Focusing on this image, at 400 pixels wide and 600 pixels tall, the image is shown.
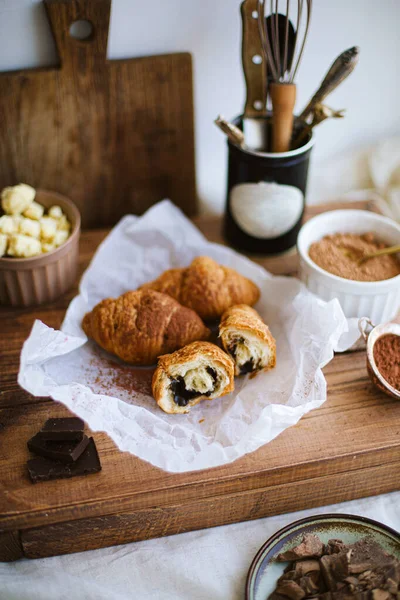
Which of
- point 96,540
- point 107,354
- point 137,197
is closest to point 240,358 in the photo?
point 107,354

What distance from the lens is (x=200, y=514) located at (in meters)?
0.94

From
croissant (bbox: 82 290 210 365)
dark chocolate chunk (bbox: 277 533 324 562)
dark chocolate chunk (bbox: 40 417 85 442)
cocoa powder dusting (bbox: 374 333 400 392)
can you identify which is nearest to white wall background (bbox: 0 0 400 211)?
croissant (bbox: 82 290 210 365)

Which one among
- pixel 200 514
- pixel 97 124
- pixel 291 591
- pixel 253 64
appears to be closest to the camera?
pixel 291 591

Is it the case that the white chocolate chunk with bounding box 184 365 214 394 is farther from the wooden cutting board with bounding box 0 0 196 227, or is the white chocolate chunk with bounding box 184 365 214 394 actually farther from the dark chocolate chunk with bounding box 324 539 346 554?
the wooden cutting board with bounding box 0 0 196 227

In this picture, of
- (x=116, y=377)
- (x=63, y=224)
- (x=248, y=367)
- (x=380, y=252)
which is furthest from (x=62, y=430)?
(x=380, y=252)

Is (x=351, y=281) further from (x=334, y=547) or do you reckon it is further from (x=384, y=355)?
(x=334, y=547)

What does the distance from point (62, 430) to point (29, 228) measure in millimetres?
381

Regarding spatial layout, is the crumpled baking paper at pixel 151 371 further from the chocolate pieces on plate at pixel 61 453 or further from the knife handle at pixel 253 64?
the knife handle at pixel 253 64

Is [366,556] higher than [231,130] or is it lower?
lower

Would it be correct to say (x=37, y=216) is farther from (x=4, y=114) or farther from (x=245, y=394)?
(x=245, y=394)

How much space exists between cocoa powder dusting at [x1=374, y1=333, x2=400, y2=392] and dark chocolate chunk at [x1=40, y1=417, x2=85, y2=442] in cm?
48

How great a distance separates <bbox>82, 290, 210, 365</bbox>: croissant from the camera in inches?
40.7

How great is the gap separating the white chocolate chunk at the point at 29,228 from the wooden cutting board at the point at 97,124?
244 mm

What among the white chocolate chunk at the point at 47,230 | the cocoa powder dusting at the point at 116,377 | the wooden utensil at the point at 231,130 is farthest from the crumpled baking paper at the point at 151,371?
the wooden utensil at the point at 231,130
